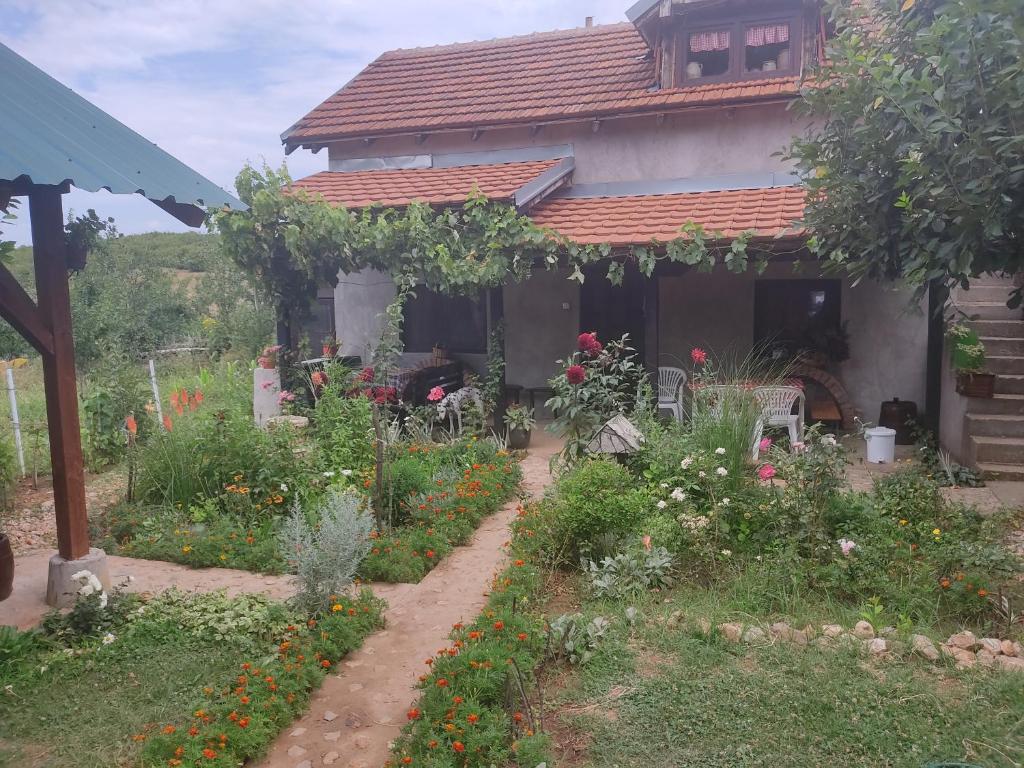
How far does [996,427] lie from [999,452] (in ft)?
1.35

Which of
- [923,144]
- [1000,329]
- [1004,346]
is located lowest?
[1004,346]

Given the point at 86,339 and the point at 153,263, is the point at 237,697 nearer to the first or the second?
the point at 86,339

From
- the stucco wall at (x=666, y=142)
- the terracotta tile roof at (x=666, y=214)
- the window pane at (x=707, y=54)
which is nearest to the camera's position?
the terracotta tile roof at (x=666, y=214)

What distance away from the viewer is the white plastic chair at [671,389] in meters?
8.88

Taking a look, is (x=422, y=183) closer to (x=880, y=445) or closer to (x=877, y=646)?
(x=880, y=445)

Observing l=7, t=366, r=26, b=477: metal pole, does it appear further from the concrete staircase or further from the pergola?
the concrete staircase

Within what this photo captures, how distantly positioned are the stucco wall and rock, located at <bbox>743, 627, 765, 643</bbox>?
23.3ft

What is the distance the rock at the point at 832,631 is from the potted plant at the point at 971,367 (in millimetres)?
5136

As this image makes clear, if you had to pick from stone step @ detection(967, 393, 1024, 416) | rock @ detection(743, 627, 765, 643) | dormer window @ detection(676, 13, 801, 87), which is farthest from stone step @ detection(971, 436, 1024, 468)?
dormer window @ detection(676, 13, 801, 87)

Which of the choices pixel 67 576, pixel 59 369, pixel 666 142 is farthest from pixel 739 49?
pixel 67 576

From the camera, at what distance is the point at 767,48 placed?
9.95 m

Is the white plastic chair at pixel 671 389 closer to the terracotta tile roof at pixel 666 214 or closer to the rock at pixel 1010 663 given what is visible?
the terracotta tile roof at pixel 666 214

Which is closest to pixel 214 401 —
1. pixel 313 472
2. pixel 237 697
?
pixel 313 472

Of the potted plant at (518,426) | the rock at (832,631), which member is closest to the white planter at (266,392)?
the potted plant at (518,426)
